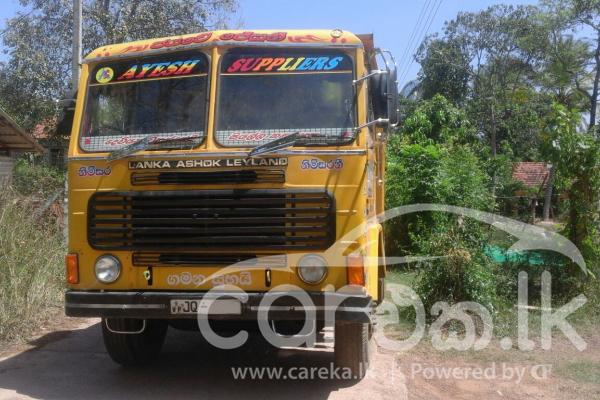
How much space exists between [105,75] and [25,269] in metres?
2.99

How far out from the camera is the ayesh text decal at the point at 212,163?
494cm

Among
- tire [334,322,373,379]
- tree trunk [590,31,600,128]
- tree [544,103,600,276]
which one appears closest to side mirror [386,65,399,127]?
tire [334,322,373,379]

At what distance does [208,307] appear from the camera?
4.87 meters

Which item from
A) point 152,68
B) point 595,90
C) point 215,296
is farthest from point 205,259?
point 595,90

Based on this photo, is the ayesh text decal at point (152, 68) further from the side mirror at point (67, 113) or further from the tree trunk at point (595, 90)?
the tree trunk at point (595, 90)

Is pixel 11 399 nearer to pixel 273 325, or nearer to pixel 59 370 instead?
pixel 59 370

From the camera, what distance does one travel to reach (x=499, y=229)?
939 centimetres

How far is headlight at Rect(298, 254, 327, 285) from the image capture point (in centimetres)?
484

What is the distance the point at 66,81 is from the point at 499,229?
37.9 ft

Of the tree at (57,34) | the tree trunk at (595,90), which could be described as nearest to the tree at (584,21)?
the tree trunk at (595,90)

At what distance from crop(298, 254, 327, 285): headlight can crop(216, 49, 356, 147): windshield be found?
3.27 ft

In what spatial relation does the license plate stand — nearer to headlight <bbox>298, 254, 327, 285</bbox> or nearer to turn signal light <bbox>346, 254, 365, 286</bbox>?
headlight <bbox>298, 254, 327, 285</bbox>

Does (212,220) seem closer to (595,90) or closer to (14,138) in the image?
(14,138)

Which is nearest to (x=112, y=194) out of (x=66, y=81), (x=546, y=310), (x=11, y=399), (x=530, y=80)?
(x=11, y=399)
